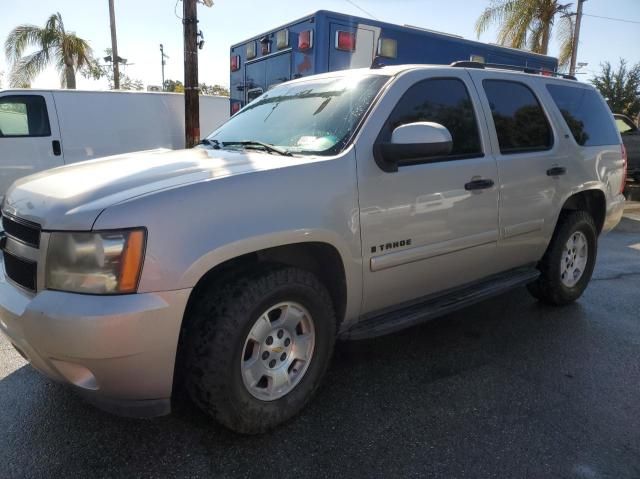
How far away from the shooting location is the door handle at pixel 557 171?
3871mm

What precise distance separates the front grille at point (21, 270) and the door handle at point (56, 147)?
626cm

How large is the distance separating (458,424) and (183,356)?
4.77 ft

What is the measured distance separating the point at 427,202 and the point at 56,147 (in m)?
6.96

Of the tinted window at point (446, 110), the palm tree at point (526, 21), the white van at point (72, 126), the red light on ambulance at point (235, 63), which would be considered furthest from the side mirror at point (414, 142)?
the palm tree at point (526, 21)

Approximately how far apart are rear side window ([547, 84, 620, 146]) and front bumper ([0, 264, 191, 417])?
357cm

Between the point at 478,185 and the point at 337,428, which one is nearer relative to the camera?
the point at 337,428

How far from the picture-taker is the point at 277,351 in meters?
2.55

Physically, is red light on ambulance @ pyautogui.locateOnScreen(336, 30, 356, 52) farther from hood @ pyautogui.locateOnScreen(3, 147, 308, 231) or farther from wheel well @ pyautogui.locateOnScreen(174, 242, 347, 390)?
wheel well @ pyautogui.locateOnScreen(174, 242, 347, 390)

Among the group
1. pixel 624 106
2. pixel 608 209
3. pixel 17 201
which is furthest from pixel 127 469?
pixel 624 106

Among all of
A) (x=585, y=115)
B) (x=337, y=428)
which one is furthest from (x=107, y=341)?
(x=585, y=115)

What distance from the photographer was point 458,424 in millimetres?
2646

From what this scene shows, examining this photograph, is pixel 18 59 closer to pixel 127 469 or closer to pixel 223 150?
pixel 223 150

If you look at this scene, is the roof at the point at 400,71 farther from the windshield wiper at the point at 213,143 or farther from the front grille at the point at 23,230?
the front grille at the point at 23,230

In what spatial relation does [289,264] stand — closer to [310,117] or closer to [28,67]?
[310,117]
